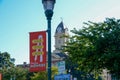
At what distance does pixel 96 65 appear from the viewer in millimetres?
27250

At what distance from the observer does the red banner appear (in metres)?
13.7

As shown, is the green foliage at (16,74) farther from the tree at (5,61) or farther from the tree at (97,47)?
the tree at (97,47)

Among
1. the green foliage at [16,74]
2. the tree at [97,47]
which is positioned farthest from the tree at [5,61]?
the tree at [97,47]

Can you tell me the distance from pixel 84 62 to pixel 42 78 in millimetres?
53949

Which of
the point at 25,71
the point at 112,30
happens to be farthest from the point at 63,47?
the point at 25,71

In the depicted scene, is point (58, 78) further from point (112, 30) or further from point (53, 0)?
point (112, 30)

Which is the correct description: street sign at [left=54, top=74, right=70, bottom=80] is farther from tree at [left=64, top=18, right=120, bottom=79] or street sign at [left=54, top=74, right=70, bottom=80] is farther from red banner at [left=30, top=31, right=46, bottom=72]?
tree at [left=64, top=18, right=120, bottom=79]

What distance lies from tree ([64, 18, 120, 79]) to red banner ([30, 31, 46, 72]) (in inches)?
464

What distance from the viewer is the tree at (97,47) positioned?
25.8m

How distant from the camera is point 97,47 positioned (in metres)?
26.3

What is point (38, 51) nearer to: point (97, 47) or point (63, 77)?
point (63, 77)

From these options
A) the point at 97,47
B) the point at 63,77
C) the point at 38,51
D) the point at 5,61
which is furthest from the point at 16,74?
the point at 63,77

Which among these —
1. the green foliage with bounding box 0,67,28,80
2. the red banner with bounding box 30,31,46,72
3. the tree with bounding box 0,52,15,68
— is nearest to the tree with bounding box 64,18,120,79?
the red banner with bounding box 30,31,46,72

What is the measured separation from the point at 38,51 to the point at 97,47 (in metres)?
12.9
